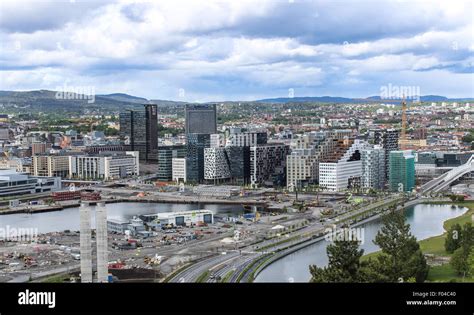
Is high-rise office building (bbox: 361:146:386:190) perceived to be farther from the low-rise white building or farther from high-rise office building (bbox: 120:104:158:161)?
high-rise office building (bbox: 120:104:158:161)

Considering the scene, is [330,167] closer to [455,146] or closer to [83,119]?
[455,146]

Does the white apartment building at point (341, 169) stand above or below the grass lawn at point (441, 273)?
above

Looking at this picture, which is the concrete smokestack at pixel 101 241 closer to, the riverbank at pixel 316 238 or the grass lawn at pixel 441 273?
the riverbank at pixel 316 238

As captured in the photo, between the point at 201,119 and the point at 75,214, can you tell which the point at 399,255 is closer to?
the point at 75,214

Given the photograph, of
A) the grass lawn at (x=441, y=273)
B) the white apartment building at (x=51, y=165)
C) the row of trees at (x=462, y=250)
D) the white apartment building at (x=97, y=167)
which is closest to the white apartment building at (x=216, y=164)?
the white apartment building at (x=97, y=167)

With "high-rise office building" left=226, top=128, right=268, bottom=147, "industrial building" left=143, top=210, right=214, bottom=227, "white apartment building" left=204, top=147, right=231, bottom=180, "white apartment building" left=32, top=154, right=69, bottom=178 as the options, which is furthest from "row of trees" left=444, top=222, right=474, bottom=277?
"white apartment building" left=32, top=154, right=69, bottom=178
